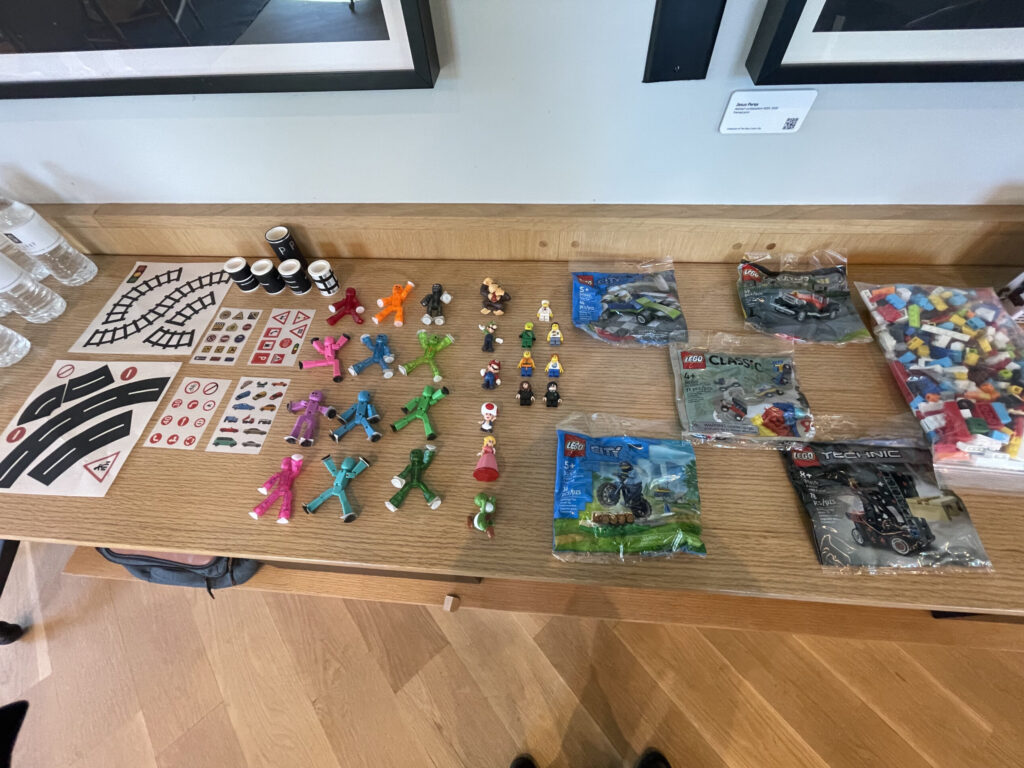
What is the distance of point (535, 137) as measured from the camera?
2.36ft

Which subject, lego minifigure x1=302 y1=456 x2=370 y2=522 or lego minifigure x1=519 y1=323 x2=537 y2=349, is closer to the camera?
lego minifigure x1=302 y1=456 x2=370 y2=522

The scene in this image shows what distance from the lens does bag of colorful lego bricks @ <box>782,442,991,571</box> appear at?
1.81ft

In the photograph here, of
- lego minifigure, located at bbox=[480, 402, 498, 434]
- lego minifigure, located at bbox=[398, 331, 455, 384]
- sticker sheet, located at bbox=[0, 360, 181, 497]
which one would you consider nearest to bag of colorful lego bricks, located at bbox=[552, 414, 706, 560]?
lego minifigure, located at bbox=[480, 402, 498, 434]

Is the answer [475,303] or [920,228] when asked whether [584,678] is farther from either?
[920,228]

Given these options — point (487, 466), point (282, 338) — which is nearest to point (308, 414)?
point (282, 338)

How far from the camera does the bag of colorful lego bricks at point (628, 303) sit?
0.76m

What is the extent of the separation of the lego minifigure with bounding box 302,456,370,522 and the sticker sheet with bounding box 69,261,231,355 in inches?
15.2

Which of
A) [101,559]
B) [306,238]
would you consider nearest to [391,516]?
[306,238]

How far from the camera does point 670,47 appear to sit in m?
0.58

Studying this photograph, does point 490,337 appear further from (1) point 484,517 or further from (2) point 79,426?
(2) point 79,426

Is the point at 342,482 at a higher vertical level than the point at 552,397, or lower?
lower

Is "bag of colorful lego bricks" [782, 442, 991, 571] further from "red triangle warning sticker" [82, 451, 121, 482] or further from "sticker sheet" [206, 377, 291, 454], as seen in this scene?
"red triangle warning sticker" [82, 451, 121, 482]

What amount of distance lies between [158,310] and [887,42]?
46.5 inches

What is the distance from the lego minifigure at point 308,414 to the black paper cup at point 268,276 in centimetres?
25
